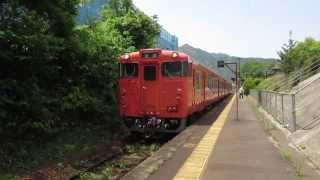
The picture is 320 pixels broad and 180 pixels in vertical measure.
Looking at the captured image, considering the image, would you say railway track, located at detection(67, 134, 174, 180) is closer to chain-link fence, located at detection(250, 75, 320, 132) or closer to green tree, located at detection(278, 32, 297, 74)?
chain-link fence, located at detection(250, 75, 320, 132)

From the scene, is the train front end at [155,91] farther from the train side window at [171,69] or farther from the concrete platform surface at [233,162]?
the concrete platform surface at [233,162]

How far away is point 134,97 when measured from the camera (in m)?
19.4

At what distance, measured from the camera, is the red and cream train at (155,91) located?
62.8 ft

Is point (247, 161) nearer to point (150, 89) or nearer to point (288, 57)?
point (150, 89)

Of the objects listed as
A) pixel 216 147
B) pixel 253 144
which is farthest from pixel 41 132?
pixel 253 144

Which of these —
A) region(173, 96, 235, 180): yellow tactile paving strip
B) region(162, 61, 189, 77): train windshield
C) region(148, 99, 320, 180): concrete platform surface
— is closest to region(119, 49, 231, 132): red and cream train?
region(162, 61, 189, 77): train windshield

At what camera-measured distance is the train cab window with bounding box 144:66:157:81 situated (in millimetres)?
19406

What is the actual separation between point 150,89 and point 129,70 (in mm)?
1039

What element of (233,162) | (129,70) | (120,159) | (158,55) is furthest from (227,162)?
(129,70)

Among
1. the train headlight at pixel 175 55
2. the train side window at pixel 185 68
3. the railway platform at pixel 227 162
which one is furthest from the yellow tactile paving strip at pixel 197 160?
the train headlight at pixel 175 55

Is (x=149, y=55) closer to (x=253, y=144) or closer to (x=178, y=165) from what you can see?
(x=253, y=144)

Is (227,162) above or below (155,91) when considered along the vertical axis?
below

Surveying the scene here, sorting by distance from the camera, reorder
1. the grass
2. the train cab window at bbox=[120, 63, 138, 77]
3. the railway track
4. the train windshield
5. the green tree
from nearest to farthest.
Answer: the railway track → the grass → the train windshield → the train cab window at bbox=[120, 63, 138, 77] → the green tree

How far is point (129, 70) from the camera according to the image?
64.3ft
